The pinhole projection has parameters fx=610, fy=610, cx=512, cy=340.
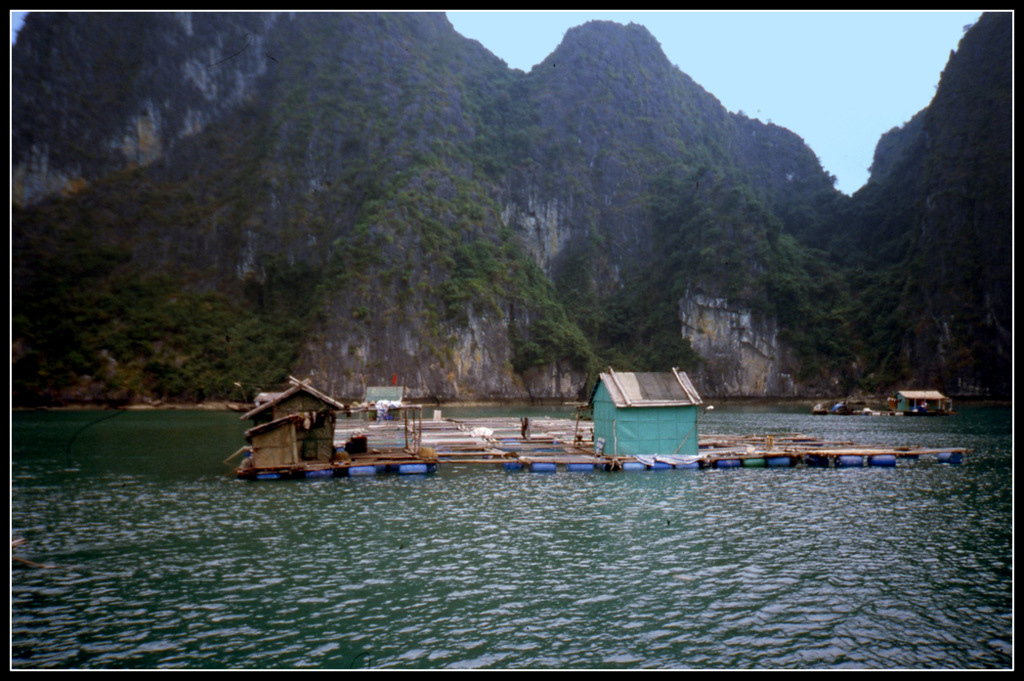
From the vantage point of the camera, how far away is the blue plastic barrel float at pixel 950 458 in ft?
98.2

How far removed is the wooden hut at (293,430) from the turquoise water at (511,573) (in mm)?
2032

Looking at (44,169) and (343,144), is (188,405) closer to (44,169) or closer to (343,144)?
(44,169)

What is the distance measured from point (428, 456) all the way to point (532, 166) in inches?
4592

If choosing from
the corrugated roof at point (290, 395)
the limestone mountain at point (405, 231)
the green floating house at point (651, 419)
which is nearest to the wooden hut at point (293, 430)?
the corrugated roof at point (290, 395)

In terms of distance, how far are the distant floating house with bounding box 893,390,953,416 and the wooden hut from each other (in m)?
61.0

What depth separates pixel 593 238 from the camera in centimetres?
13450

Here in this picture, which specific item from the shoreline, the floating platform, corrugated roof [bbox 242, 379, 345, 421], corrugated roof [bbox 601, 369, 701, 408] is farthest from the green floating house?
the shoreline

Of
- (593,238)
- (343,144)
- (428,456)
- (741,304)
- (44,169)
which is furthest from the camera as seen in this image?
(593,238)

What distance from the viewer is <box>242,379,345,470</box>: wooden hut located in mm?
25422

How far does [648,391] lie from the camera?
29.1 metres

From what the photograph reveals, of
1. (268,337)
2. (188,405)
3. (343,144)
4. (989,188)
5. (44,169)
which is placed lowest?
(188,405)

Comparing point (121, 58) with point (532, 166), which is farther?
Result: point (532, 166)

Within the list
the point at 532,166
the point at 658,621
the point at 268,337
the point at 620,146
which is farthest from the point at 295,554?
the point at 620,146
